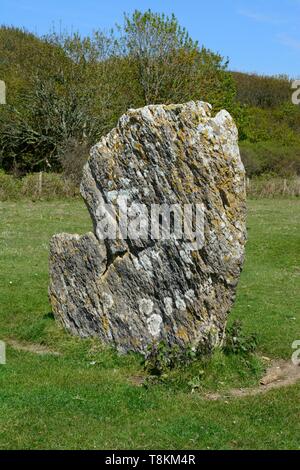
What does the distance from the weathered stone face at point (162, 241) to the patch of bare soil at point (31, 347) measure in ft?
2.02

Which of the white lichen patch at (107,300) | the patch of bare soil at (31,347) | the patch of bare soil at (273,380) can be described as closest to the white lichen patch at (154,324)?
the white lichen patch at (107,300)

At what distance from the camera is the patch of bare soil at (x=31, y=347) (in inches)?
412

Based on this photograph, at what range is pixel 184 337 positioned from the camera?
9477mm

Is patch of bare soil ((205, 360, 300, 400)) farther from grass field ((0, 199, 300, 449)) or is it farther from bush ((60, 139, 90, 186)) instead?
bush ((60, 139, 90, 186))

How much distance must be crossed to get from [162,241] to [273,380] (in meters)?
2.53

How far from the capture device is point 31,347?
1086cm

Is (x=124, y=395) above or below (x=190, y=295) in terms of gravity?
below

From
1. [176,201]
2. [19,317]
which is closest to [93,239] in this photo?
[176,201]

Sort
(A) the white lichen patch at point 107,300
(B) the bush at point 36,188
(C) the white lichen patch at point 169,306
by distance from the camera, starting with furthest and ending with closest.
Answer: (B) the bush at point 36,188 → (A) the white lichen patch at point 107,300 → (C) the white lichen patch at point 169,306

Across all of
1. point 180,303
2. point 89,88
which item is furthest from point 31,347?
point 89,88

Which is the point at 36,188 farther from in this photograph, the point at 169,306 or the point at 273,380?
the point at 273,380

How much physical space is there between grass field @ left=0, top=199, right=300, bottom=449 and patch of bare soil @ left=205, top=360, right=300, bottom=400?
0.52ft

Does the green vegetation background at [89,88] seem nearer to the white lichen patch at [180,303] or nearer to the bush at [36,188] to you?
the bush at [36,188]
